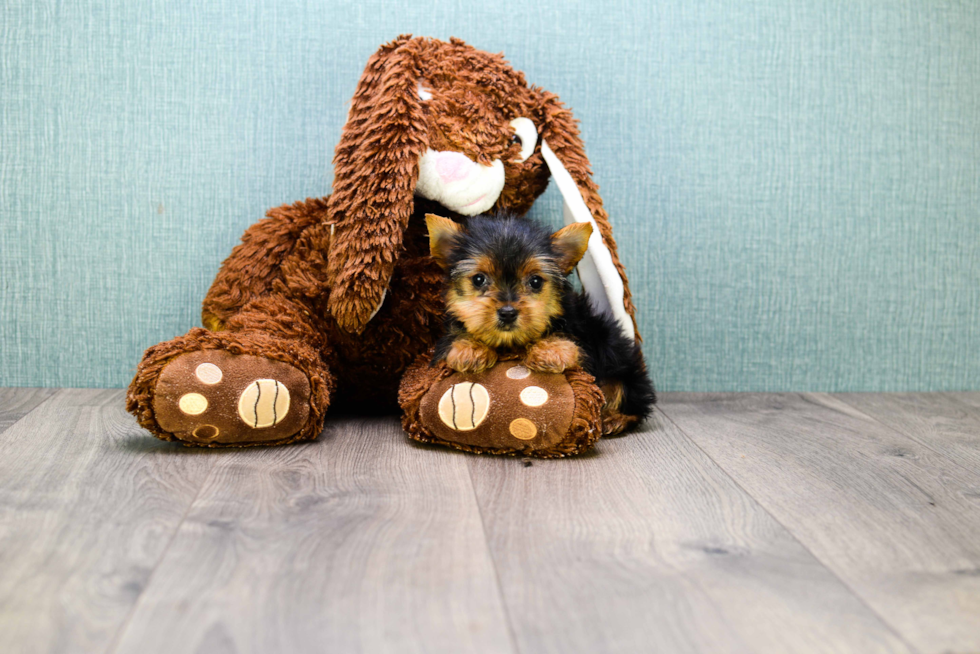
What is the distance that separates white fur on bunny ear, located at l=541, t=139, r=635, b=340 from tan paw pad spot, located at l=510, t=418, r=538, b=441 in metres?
0.31

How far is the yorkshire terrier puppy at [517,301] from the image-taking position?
1.27 metres

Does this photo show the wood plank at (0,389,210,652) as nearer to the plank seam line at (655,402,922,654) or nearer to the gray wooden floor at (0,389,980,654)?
the gray wooden floor at (0,389,980,654)

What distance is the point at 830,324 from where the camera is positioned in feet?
6.21

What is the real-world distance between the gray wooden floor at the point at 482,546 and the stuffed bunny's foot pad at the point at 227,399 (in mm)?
42

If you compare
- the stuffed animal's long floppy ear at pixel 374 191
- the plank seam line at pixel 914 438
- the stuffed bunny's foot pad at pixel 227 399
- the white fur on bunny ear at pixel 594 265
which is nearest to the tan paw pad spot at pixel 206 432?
the stuffed bunny's foot pad at pixel 227 399

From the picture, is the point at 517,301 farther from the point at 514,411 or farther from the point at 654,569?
the point at 654,569

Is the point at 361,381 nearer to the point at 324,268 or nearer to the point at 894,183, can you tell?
the point at 324,268

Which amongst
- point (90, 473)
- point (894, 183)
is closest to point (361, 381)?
point (90, 473)

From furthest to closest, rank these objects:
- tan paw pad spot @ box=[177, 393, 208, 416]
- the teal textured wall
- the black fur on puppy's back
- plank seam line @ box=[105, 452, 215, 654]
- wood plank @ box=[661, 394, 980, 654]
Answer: the teal textured wall
the black fur on puppy's back
tan paw pad spot @ box=[177, 393, 208, 416]
wood plank @ box=[661, 394, 980, 654]
plank seam line @ box=[105, 452, 215, 654]

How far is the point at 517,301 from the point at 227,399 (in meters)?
0.50

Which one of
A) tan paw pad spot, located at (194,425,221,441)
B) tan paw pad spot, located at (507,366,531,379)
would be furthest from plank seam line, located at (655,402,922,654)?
tan paw pad spot, located at (194,425,221,441)

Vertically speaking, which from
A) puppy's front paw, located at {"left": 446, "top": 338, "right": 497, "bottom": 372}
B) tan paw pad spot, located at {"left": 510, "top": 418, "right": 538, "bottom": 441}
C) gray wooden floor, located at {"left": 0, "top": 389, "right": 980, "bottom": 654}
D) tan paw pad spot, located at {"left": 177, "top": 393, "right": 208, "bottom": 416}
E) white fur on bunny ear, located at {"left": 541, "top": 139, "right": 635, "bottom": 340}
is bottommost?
gray wooden floor, located at {"left": 0, "top": 389, "right": 980, "bottom": 654}

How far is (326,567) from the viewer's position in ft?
2.87

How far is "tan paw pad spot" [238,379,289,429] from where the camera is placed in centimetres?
127
